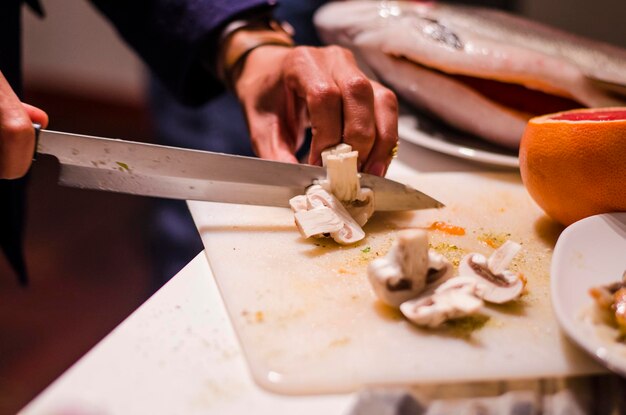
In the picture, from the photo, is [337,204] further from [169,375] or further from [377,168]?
[169,375]

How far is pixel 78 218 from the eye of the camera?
8.76 feet

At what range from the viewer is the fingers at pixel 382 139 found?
0.88 m

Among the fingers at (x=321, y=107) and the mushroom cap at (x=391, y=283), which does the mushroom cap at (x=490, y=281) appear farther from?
the fingers at (x=321, y=107)

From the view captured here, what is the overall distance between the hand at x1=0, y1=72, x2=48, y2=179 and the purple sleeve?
497 millimetres

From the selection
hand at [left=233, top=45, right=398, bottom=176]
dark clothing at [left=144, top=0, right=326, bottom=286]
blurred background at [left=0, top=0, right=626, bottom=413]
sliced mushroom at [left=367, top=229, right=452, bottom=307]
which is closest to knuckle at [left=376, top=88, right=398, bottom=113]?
→ hand at [left=233, top=45, right=398, bottom=176]

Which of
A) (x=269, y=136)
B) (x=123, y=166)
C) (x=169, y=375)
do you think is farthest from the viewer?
(x=269, y=136)

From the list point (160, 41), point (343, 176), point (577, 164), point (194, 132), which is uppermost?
point (577, 164)

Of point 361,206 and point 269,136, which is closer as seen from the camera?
point 361,206

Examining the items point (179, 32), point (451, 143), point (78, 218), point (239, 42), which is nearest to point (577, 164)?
point (451, 143)

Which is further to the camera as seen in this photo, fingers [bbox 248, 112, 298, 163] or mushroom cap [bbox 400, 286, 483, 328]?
fingers [bbox 248, 112, 298, 163]

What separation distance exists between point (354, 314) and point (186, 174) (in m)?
0.29

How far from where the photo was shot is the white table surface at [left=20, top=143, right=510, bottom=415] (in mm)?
528

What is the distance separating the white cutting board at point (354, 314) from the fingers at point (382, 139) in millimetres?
74

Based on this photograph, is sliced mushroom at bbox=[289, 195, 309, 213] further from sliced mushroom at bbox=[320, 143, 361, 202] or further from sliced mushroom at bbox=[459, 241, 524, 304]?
sliced mushroom at bbox=[459, 241, 524, 304]
